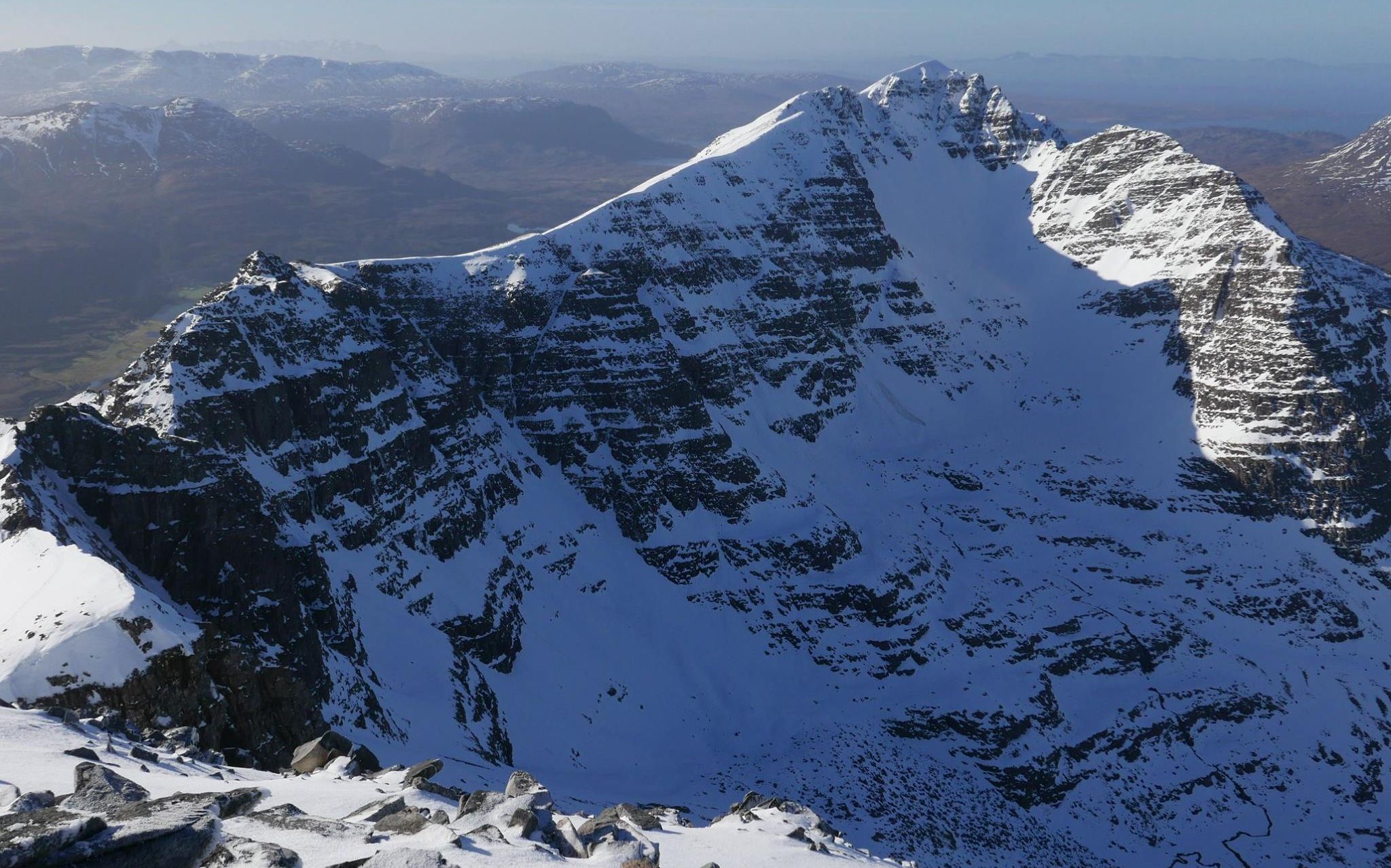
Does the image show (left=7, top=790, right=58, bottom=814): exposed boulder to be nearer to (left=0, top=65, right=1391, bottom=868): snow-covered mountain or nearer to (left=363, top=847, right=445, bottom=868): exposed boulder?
(left=363, top=847, right=445, bottom=868): exposed boulder

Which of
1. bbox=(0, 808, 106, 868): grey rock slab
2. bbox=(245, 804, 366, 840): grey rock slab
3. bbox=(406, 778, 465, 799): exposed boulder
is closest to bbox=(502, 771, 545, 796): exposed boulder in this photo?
bbox=(406, 778, 465, 799): exposed boulder

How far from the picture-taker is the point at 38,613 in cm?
4703

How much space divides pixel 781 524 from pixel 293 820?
3606 inches

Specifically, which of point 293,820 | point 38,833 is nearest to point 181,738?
point 293,820

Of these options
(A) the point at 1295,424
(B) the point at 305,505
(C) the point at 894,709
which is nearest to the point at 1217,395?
(A) the point at 1295,424

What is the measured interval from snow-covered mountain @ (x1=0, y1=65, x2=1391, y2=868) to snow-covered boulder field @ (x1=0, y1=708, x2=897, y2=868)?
1456 cm

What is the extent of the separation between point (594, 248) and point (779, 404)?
34.5m

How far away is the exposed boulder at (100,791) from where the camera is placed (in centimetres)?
2367

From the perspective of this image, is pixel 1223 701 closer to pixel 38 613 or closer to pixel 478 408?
pixel 478 408

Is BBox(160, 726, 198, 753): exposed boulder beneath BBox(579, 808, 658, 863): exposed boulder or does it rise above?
beneath

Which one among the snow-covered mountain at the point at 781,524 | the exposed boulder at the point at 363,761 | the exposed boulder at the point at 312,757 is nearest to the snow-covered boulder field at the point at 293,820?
the exposed boulder at the point at 312,757

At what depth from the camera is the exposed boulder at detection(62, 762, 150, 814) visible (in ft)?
77.7

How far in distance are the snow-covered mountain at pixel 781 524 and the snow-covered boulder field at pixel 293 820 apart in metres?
14.6

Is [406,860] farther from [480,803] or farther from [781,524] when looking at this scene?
[781,524]
